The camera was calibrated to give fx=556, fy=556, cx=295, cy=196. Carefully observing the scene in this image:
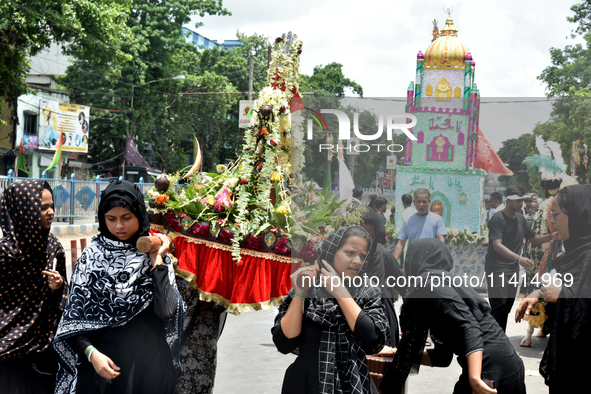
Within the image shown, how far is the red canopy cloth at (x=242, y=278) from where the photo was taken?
146 inches

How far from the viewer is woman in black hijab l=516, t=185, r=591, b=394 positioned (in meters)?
2.73

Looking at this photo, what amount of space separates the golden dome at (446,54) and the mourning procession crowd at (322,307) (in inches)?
46.5

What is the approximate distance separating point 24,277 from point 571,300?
2.89 m

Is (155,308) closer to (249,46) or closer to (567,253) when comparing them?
(567,253)

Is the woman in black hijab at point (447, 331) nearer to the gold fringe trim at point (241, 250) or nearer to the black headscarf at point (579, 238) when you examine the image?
the black headscarf at point (579, 238)

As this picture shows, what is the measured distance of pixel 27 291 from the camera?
307cm

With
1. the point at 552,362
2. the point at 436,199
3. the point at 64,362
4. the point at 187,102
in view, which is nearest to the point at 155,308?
the point at 64,362

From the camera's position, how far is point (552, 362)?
280 centimetres

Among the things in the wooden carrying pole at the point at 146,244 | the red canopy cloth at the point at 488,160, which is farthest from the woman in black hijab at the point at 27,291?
the red canopy cloth at the point at 488,160

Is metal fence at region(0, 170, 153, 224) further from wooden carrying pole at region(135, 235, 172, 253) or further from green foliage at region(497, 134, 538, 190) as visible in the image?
green foliage at region(497, 134, 538, 190)

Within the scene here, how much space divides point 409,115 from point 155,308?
1596 millimetres

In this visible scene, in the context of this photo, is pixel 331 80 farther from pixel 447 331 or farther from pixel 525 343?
pixel 447 331

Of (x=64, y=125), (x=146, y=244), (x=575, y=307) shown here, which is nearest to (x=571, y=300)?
(x=575, y=307)

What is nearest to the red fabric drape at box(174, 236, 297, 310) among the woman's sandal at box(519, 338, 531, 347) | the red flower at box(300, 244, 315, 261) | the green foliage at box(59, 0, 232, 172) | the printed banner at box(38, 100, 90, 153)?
the red flower at box(300, 244, 315, 261)
